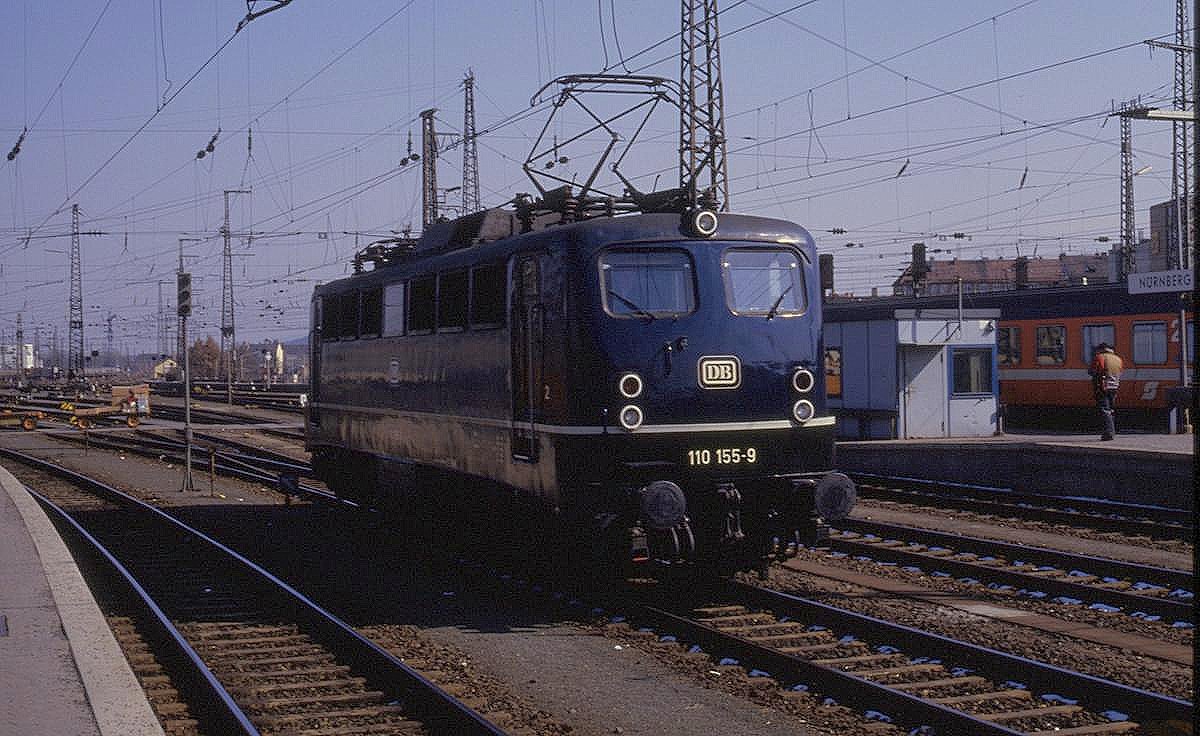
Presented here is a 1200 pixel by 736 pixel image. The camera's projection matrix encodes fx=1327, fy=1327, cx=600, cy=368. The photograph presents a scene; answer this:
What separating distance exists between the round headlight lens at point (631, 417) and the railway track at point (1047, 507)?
7422mm

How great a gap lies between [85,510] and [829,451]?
13675mm

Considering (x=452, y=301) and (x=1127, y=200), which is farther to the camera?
(x=1127, y=200)

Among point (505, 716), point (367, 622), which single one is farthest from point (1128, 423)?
point (505, 716)

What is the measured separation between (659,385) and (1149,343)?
1933cm

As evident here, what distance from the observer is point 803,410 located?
1094cm

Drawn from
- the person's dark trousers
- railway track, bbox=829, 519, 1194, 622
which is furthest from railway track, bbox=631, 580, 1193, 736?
the person's dark trousers

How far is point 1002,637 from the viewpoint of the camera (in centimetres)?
966

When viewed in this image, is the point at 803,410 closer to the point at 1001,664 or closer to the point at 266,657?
the point at 1001,664

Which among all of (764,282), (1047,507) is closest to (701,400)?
(764,282)

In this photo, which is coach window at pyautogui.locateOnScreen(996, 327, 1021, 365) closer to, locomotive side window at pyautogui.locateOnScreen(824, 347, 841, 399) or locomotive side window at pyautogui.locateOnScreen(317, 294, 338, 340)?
locomotive side window at pyautogui.locateOnScreen(824, 347, 841, 399)

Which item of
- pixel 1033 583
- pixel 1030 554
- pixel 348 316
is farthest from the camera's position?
pixel 348 316

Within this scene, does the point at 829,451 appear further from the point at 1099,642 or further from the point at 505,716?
the point at 505,716

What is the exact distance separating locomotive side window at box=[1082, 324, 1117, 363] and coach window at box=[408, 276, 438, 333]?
18.5 meters

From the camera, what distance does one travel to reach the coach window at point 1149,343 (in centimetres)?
2633
